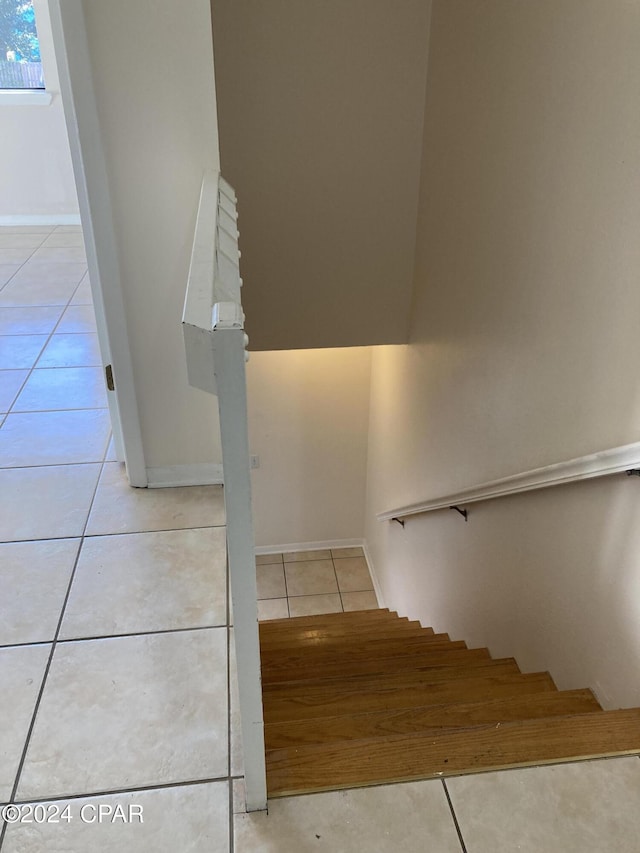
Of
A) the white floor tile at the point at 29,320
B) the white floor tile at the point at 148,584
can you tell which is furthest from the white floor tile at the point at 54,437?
the white floor tile at the point at 29,320

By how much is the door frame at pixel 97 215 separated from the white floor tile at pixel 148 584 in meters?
0.31

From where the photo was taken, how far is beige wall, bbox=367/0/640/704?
175 cm

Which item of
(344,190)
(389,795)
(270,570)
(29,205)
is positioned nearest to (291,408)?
(270,570)

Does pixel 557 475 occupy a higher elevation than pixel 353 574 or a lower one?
higher

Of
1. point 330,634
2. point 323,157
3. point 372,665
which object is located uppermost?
point 323,157

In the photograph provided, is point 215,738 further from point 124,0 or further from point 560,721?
point 124,0

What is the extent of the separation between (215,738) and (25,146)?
17.8ft

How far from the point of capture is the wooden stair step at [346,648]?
8.97 feet

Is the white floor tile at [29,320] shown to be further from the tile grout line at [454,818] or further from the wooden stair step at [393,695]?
the tile grout line at [454,818]

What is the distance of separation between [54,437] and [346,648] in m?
1.49

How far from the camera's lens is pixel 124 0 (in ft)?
5.43

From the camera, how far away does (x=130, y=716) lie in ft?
4.74

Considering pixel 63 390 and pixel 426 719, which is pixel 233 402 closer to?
pixel 426 719

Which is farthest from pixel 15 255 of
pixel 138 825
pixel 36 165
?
pixel 138 825
